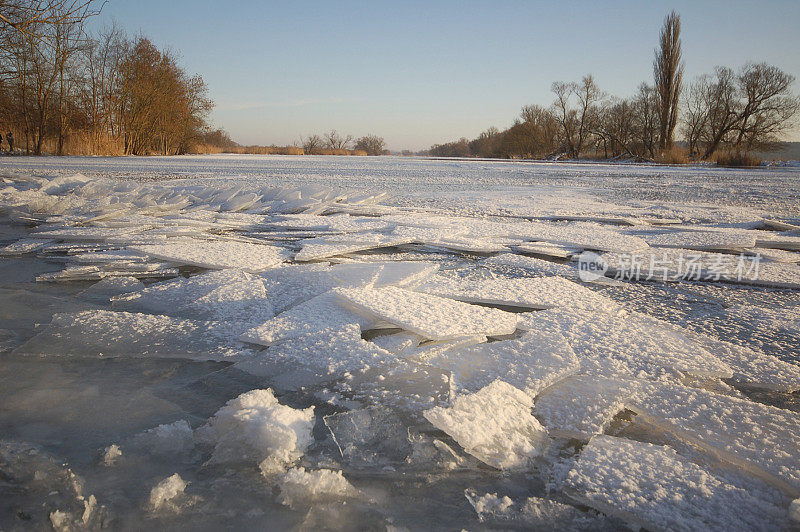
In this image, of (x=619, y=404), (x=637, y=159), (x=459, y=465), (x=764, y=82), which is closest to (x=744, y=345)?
(x=619, y=404)

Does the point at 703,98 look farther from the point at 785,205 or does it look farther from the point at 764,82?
the point at 785,205

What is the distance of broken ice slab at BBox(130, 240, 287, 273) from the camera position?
2029mm

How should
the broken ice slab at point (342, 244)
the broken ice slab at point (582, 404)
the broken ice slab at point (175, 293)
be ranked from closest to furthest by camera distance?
the broken ice slab at point (582, 404) < the broken ice slab at point (175, 293) < the broken ice slab at point (342, 244)

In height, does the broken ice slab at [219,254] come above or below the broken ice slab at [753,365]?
above

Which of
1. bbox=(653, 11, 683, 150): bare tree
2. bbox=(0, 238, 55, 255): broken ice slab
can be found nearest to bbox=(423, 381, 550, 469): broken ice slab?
bbox=(0, 238, 55, 255): broken ice slab

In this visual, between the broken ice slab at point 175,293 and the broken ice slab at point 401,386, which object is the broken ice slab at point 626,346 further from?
the broken ice slab at point 175,293

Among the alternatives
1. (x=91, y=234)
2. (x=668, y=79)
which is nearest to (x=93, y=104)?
(x=91, y=234)

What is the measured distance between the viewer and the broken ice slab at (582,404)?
0.88 meters

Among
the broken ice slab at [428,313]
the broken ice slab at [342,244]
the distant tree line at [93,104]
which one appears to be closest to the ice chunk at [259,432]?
the broken ice slab at [428,313]

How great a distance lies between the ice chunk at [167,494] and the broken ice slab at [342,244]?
154 centimetres

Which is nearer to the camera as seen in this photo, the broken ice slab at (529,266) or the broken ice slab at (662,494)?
the broken ice slab at (662,494)

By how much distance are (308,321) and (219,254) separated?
3.51 feet

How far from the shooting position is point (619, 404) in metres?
0.95

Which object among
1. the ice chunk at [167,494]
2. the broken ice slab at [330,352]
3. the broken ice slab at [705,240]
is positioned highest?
the broken ice slab at [705,240]
